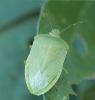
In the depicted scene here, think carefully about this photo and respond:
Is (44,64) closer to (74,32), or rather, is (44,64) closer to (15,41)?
(74,32)

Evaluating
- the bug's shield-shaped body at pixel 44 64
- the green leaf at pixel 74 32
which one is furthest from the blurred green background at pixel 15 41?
the bug's shield-shaped body at pixel 44 64

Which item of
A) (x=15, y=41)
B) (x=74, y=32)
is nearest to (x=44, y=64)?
(x=74, y=32)

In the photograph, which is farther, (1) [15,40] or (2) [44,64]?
(1) [15,40]

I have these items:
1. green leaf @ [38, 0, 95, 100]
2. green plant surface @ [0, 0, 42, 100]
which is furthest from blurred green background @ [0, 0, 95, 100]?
green leaf @ [38, 0, 95, 100]

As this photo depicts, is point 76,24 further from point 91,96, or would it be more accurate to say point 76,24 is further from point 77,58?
point 91,96

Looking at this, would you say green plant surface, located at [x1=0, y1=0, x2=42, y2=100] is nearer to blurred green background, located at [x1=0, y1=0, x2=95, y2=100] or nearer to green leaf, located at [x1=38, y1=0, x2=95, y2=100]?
blurred green background, located at [x1=0, y1=0, x2=95, y2=100]

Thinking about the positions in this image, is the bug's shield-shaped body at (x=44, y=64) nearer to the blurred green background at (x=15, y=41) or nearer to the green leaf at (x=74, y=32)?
the green leaf at (x=74, y=32)
